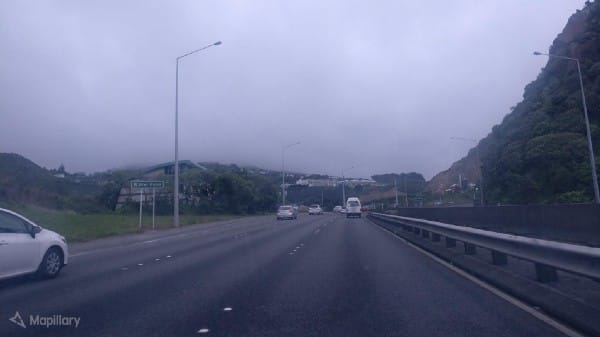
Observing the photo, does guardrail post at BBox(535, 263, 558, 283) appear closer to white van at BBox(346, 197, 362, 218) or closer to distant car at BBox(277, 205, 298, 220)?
distant car at BBox(277, 205, 298, 220)

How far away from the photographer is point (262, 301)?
9430mm

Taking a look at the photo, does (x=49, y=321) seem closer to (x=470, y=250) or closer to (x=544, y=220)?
(x=470, y=250)

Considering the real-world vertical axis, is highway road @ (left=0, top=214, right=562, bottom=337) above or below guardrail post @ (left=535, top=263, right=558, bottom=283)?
below

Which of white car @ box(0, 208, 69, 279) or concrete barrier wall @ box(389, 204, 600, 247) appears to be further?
concrete barrier wall @ box(389, 204, 600, 247)

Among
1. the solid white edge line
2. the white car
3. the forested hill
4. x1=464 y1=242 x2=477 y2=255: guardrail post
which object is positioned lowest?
the solid white edge line

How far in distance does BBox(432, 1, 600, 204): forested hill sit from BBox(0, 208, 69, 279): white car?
87.7 ft

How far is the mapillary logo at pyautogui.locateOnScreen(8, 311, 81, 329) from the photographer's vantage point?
7.82 metres

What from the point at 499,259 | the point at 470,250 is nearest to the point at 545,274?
the point at 499,259

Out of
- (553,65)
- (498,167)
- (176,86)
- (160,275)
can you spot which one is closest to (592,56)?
(553,65)

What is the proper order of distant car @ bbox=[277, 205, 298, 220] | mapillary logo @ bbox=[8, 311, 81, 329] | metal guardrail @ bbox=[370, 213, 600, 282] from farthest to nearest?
distant car @ bbox=[277, 205, 298, 220] < mapillary logo @ bbox=[8, 311, 81, 329] < metal guardrail @ bbox=[370, 213, 600, 282]

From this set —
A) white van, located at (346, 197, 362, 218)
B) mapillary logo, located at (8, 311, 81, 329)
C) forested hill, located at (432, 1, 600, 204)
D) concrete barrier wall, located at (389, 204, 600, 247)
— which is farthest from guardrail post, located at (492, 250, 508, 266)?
white van, located at (346, 197, 362, 218)

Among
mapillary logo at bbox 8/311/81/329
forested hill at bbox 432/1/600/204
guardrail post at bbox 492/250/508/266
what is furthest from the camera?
forested hill at bbox 432/1/600/204

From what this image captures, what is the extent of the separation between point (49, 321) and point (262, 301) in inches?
121

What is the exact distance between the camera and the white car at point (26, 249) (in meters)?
10.9
